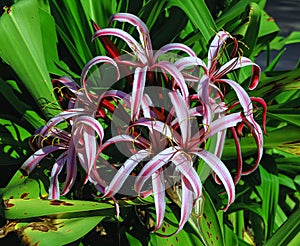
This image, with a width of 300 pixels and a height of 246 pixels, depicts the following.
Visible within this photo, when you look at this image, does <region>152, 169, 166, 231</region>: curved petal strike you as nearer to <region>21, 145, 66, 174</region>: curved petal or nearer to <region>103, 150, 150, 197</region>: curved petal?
<region>103, 150, 150, 197</region>: curved petal

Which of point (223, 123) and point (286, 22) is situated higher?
point (223, 123)

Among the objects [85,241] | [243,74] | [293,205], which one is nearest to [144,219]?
[85,241]

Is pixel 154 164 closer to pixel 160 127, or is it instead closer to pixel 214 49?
pixel 160 127

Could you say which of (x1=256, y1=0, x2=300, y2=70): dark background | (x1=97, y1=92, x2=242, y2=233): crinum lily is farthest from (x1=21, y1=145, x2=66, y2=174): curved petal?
(x1=256, y1=0, x2=300, y2=70): dark background

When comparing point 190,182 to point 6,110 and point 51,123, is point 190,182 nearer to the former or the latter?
point 51,123

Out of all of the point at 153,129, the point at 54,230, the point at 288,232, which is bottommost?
the point at 288,232

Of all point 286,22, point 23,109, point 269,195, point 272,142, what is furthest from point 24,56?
point 286,22

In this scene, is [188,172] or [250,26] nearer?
[188,172]

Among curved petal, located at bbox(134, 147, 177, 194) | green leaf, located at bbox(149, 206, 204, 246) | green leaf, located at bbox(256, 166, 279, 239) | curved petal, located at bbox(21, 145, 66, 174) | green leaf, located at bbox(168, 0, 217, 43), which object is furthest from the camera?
green leaf, located at bbox(256, 166, 279, 239)
